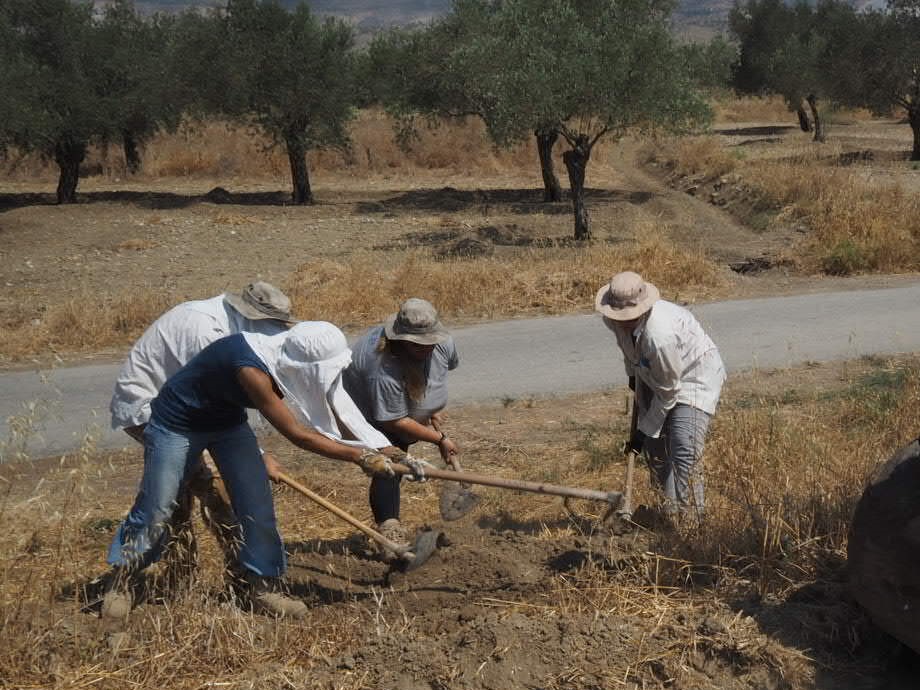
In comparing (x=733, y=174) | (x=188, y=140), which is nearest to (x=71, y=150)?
(x=188, y=140)

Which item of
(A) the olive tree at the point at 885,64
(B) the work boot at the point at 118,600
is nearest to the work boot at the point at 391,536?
(B) the work boot at the point at 118,600

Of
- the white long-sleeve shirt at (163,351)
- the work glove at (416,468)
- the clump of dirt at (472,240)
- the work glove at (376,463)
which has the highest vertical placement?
the white long-sleeve shirt at (163,351)

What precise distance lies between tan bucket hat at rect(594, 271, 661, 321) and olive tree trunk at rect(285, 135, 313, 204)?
59.3 feet

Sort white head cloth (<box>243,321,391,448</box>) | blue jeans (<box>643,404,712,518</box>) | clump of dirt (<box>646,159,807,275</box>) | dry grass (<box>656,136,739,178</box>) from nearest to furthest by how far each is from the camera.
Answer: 1. white head cloth (<box>243,321,391,448</box>)
2. blue jeans (<box>643,404,712,518</box>)
3. clump of dirt (<box>646,159,807,275</box>)
4. dry grass (<box>656,136,739,178</box>)

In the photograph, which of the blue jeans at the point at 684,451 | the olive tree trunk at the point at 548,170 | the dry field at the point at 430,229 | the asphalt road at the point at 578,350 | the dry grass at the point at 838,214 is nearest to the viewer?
the blue jeans at the point at 684,451

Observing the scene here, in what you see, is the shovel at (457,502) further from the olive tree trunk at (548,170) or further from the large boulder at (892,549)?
the olive tree trunk at (548,170)

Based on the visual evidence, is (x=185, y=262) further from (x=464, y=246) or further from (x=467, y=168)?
(x=467, y=168)

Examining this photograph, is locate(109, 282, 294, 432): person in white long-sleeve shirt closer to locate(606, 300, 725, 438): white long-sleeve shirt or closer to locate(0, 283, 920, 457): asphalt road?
locate(606, 300, 725, 438): white long-sleeve shirt

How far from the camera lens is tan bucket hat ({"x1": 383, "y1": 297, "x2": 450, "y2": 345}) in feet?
15.4

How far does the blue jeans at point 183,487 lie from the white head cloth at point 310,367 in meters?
0.32

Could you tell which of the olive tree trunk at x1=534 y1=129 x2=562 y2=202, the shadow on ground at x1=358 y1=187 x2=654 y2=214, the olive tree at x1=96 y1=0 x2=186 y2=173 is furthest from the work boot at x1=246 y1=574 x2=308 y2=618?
the olive tree at x1=96 y1=0 x2=186 y2=173

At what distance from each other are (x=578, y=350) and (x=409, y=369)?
466 centimetres

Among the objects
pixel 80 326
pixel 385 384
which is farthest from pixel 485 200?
pixel 385 384

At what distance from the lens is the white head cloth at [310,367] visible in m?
4.15
